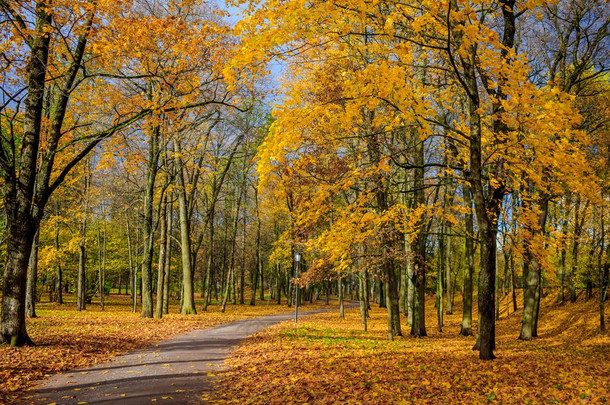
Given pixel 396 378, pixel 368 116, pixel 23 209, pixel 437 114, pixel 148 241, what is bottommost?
pixel 396 378

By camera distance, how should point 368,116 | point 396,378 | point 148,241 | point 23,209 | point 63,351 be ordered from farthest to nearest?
1. point 148,241
2. point 368,116
3. point 23,209
4. point 63,351
5. point 396,378

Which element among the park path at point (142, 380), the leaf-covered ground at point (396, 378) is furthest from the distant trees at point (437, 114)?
the park path at point (142, 380)

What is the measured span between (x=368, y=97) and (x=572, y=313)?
61.8 feet

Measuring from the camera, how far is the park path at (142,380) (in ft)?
16.8

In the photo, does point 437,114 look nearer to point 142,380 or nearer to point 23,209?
point 142,380

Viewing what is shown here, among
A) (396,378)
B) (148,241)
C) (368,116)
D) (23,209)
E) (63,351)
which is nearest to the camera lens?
(396,378)

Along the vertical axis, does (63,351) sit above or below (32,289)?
below

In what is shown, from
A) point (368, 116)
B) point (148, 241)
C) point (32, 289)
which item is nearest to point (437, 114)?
point (368, 116)

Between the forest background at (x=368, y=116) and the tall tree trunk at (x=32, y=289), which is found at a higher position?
the forest background at (x=368, y=116)

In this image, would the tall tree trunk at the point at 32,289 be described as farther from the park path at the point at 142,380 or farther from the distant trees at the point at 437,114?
the distant trees at the point at 437,114

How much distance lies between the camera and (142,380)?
5988 millimetres

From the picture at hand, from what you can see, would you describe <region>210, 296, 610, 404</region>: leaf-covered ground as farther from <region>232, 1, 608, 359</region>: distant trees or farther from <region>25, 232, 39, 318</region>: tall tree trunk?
<region>25, 232, 39, 318</region>: tall tree trunk

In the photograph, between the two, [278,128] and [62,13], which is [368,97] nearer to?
[278,128]

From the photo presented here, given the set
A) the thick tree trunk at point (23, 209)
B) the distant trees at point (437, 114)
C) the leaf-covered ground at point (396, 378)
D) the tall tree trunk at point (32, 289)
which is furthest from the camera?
the tall tree trunk at point (32, 289)
